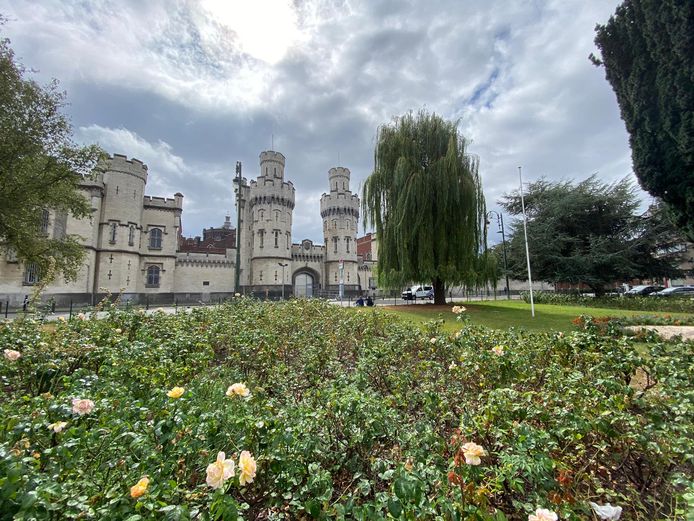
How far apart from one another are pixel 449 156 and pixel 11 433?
1631 cm

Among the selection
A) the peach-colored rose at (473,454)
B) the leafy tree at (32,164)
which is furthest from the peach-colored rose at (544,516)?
the leafy tree at (32,164)

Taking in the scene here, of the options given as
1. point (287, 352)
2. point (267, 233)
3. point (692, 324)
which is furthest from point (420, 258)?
point (267, 233)

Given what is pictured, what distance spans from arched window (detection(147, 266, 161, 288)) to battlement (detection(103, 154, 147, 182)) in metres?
10.4

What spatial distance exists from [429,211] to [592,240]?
18831mm

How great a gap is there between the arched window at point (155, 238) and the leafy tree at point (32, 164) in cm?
2011

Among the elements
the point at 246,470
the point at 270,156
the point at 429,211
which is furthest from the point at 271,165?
the point at 246,470

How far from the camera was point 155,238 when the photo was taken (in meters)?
37.3

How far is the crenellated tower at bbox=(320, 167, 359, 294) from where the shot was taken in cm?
4912

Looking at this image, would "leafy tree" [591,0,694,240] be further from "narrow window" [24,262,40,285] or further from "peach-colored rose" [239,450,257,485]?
"narrow window" [24,262,40,285]

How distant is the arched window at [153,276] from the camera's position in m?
36.3

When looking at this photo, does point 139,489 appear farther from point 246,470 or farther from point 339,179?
point 339,179

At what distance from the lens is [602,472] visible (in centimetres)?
234

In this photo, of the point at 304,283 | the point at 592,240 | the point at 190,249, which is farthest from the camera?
the point at 304,283

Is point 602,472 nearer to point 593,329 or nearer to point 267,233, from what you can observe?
point 593,329
